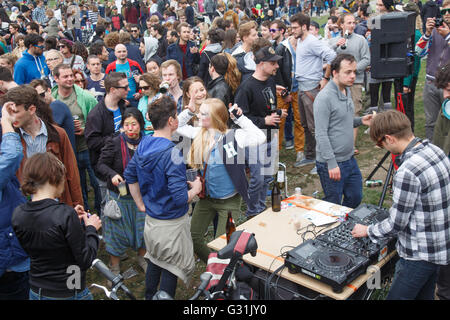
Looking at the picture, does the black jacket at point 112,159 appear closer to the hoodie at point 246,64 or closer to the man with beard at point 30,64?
the hoodie at point 246,64

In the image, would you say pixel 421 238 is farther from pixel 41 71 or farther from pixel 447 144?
pixel 41 71

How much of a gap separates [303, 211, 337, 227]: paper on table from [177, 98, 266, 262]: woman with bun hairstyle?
0.56 m

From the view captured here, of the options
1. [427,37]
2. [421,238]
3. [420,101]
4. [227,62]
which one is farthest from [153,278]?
[420,101]

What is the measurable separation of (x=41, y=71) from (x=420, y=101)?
7267 millimetres

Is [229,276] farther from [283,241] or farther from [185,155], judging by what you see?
[185,155]

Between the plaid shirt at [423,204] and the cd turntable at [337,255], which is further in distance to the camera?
the cd turntable at [337,255]

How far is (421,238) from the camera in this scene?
247 centimetres

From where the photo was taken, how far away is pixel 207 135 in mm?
3477

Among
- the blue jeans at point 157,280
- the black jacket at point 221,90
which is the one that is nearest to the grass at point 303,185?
the blue jeans at point 157,280

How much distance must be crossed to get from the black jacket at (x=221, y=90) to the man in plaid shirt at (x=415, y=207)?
8.16 ft

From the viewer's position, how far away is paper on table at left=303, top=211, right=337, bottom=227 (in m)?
3.24

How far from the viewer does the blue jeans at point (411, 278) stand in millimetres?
2518

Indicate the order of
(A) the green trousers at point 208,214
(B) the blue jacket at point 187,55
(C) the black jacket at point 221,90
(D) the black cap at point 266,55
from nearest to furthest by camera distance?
(A) the green trousers at point 208,214, (D) the black cap at point 266,55, (C) the black jacket at point 221,90, (B) the blue jacket at point 187,55

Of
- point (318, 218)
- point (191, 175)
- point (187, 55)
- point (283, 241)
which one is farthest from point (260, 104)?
point (187, 55)
